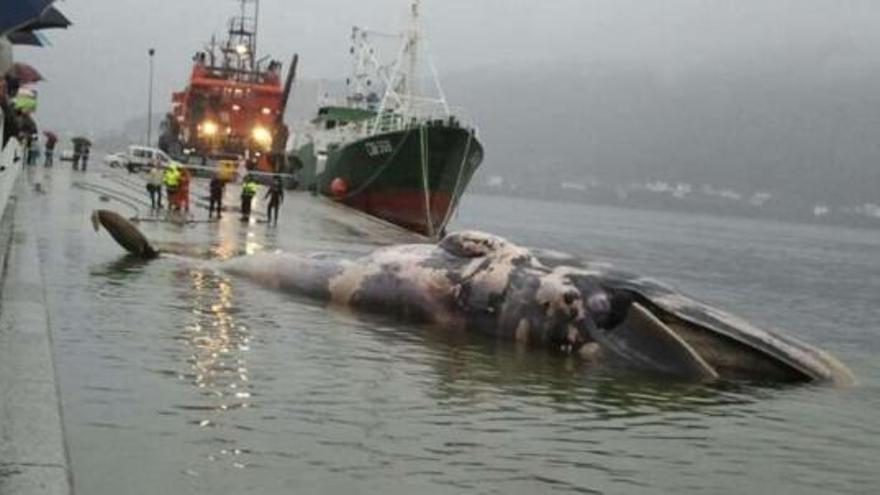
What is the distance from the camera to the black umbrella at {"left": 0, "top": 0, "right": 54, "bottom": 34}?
41.2ft

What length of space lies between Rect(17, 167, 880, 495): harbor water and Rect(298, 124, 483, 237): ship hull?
33.0m

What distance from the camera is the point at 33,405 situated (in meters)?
7.71

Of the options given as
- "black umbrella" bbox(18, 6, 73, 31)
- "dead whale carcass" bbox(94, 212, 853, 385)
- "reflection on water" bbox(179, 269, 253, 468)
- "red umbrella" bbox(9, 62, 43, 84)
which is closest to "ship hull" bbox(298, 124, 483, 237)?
"red umbrella" bbox(9, 62, 43, 84)

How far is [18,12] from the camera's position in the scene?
498 inches

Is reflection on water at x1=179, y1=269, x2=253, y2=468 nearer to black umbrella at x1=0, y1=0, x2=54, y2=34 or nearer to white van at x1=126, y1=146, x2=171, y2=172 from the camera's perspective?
black umbrella at x1=0, y1=0, x2=54, y2=34

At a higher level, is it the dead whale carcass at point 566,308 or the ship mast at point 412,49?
the ship mast at point 412,49

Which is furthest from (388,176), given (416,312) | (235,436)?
(235,436)

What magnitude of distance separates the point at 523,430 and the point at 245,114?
70.1 m

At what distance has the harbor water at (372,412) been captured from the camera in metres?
7.50

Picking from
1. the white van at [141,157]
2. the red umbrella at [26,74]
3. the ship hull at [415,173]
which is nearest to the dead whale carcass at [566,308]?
the red umbrella at [26,74]

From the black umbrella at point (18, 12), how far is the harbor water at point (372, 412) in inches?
130

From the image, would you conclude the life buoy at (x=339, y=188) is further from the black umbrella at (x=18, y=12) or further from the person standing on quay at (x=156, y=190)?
the black umbrella at (x=18, y=12)

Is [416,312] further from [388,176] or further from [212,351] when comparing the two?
[388,176]

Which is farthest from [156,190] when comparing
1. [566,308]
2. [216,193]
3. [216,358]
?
[216,358]
